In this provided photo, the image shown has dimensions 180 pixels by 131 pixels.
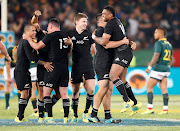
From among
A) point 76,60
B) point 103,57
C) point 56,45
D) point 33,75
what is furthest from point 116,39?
point 33,75

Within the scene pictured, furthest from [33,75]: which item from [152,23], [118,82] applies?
[152,23]

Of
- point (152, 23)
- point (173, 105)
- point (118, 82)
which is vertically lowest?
point (173, 105)

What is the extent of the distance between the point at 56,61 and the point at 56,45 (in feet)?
1.12

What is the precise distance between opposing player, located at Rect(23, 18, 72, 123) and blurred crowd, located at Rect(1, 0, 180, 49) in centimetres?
1130

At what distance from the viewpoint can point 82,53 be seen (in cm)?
966

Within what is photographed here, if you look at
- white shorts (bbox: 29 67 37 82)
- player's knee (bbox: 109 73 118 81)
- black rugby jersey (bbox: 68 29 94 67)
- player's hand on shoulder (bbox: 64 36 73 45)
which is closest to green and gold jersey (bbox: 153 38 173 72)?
black rugby jersey (bbox: 68 29 94 67)

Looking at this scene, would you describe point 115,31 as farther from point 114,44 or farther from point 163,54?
point 163,54

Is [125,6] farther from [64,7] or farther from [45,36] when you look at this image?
[45,36]

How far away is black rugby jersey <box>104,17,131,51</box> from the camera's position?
29.6 feet

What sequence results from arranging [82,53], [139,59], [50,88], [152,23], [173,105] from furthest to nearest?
[152,23]
[139,59]
[173,105]
[82,53]
[50,88]

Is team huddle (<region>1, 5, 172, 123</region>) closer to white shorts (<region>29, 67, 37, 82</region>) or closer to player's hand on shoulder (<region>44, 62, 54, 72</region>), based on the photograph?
player's hand on shoulder (<region>44, 62, 54, 72</region>)

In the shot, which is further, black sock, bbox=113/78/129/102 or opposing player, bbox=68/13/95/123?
opposing player, bbox=68/13/95/123

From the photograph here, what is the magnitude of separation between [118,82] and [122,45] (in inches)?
31.7

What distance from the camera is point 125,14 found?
2192cm
